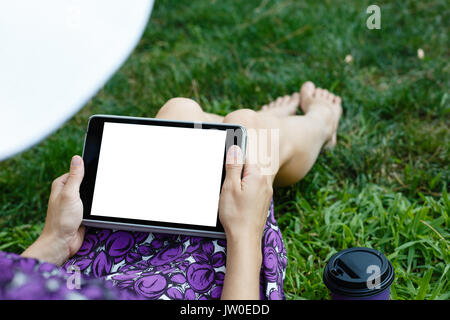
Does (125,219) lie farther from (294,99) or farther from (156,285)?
(294,99)

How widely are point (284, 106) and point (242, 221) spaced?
3.41 ft

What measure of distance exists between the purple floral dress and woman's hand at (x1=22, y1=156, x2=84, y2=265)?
37 millimetres

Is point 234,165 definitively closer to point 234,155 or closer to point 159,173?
point 234,155

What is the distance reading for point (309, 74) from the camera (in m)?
2.21

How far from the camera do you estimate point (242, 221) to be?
112cm

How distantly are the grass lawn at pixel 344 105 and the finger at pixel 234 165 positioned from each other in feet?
1.62

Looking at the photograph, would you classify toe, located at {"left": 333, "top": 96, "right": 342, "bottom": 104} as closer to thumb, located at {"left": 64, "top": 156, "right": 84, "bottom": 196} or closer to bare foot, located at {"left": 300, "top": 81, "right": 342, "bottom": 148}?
bare foot, located at {"left": 300, "top": 81, "right": 342, "bottom": 148}

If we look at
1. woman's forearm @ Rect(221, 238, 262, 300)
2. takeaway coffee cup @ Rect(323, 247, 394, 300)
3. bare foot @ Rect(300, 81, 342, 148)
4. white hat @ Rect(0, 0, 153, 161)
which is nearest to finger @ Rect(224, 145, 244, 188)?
woman's forearm @ Rect(221, 238, 262, 300)

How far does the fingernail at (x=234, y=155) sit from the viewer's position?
1.17m

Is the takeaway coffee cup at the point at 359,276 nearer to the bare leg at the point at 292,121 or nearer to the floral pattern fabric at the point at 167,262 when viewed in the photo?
the floral pattern fabric at the point at 167,262

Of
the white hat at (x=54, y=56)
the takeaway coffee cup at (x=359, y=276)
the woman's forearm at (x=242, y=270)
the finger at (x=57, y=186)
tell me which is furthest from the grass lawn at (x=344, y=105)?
the white hat at (x=54, y=56)

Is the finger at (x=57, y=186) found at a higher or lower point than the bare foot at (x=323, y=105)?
lower
